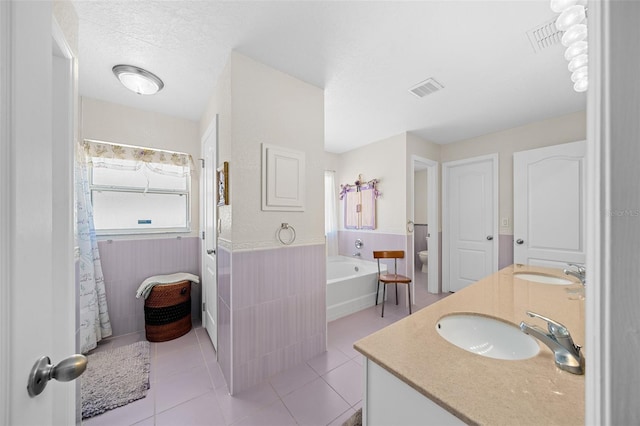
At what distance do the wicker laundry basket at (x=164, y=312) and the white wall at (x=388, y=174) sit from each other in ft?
8.74

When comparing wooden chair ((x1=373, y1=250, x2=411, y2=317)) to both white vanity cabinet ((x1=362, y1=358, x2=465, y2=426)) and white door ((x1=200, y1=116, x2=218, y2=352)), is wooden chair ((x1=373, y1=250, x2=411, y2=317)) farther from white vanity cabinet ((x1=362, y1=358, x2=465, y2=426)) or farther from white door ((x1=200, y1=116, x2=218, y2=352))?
white vanity cabinet ((x1=362, y1=358, x2=465, y2=426))

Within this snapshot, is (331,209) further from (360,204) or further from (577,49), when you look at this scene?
(577,49)

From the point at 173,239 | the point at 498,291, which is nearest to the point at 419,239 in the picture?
the point at 498,291

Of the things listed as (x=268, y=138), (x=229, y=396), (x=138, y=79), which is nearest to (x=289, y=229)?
(x=268, y=138)

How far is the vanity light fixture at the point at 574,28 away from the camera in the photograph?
90 centimetres

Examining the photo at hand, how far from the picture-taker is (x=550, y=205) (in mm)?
2459

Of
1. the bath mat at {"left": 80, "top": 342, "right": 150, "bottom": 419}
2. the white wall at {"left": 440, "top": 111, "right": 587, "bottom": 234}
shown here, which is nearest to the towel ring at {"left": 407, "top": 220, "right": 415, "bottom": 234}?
the white wall at {"left": 440, "top": 111, "right": 587, "bottom": 234}

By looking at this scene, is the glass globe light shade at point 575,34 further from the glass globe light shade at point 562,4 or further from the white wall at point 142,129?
the white wall at point 142,129

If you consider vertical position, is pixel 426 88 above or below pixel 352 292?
above

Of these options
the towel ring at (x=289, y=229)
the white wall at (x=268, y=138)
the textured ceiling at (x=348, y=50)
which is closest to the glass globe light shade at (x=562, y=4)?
the textured ceiling at (x=348, y=50)

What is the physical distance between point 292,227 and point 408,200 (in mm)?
1928

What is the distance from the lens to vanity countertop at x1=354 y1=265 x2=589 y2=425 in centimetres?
51

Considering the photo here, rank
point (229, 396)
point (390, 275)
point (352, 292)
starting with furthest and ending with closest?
point (390, 275) → point (352, 292) → point (229, 396)

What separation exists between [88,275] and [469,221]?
14.6 ft
